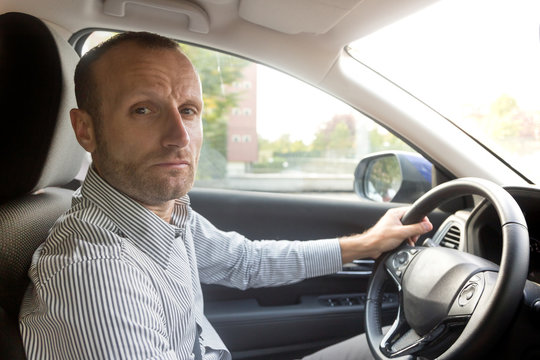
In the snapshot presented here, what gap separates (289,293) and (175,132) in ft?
3.88

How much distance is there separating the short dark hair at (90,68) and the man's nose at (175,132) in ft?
0.64

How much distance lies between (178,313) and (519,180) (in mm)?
1355

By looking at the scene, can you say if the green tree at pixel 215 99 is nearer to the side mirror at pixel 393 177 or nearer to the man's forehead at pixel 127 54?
the man's forehead at pixel 127 54

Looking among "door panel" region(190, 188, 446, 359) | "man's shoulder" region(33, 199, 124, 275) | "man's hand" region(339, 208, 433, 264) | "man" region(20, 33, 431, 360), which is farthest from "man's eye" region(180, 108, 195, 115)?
"door panel" region(190, 188, 446, 359)

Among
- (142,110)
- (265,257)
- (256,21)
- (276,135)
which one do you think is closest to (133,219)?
(142,110)

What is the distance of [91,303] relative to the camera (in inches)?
36.0

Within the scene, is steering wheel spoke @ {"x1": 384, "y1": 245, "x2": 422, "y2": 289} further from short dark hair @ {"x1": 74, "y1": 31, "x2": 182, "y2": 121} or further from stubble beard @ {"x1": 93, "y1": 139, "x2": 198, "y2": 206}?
short dark hair @ {"x1": 74, "y1": 31, "x2": 182, "y2": 121}

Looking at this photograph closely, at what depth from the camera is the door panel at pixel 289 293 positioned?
79.7 inches

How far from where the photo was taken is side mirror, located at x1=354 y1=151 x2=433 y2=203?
2.16m

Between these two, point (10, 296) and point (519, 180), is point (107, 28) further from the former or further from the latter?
point (519, 180)

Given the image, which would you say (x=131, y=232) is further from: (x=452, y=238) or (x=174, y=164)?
(x=452, y=238)

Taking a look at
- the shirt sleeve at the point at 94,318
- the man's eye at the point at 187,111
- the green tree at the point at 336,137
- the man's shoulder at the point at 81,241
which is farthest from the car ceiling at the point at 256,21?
the shirt sleeve at the point at 94,318

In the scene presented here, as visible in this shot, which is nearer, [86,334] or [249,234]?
[86,334]

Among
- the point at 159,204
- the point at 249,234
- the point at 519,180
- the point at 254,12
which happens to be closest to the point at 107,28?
the point at 254,12
